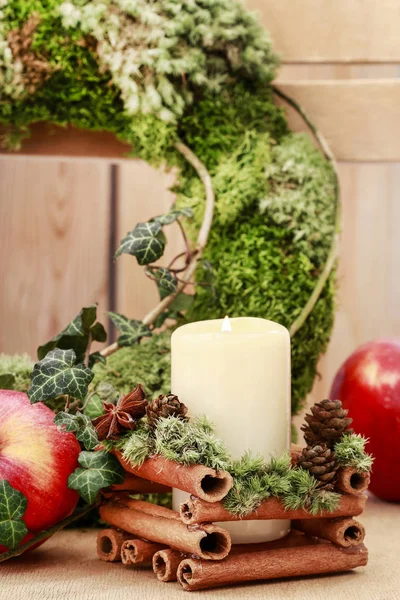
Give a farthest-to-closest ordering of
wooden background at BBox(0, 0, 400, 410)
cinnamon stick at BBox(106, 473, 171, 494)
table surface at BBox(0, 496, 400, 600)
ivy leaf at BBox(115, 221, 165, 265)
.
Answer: wooden background at BBox(0, 0, 400, 410), ivy leaf at BBox(115, 221, 165, 265), cinnamon stick at BBox(106, 473, 171, 494), table surface at BBox(0, 496, 400, 600)

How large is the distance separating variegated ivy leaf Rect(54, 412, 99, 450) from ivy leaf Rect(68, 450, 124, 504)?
0.01m

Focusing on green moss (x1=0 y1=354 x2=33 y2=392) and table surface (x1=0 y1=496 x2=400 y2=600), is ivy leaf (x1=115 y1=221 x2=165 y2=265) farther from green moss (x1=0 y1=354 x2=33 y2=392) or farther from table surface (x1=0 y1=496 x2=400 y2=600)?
table surface (x1=0 y1=496 x2=400 y2=600)

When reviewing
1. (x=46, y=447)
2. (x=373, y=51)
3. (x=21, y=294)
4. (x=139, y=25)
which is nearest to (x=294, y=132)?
(x=373, y=51)

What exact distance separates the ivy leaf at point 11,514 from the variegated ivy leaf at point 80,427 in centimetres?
6

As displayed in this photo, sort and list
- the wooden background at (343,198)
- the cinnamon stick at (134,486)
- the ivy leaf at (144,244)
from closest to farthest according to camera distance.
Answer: the cinnamon stick at (134,486) → the ivy leaf at (144,244) → the wooden background at (343,198)

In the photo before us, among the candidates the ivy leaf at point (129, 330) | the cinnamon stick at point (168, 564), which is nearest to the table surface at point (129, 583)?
the cinnamon stick at point (168, 564)

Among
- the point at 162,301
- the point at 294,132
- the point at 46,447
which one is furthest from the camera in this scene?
the point at 294,132

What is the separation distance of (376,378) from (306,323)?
0.11m

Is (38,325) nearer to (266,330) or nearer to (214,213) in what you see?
(214,213)

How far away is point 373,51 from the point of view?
1.05 metres

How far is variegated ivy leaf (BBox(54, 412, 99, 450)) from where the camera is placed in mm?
590

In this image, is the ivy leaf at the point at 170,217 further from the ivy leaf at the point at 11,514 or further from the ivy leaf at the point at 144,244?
the ivy leaf at the point at 11,514

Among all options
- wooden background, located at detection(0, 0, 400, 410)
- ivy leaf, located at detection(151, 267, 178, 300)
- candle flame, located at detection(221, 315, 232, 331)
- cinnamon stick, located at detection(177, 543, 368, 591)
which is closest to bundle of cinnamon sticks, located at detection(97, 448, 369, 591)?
cinnamon stick, located at detection(177, 543, 368, 591)

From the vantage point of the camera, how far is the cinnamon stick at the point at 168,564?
56 centimetres
